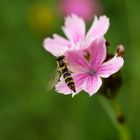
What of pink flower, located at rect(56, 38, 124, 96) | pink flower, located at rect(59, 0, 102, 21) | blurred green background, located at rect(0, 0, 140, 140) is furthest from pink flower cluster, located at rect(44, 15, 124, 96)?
pink flower, located at rect(59, 0, 102, 21)

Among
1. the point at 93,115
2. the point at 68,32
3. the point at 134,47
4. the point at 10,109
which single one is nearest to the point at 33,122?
the point at 10,109

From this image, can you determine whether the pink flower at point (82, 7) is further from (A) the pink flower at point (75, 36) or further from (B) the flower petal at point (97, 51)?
(B) the flower petal at point (97, 51)

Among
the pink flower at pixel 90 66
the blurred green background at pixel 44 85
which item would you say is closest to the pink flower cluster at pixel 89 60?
the pink flower at pixel 90 66

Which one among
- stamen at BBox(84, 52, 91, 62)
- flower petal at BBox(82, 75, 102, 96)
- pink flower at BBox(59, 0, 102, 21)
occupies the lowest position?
flower petal at BBox(82, 75, 102, 96)

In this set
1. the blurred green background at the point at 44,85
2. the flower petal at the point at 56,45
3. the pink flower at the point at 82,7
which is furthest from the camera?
the pink flower at the point at 82,7

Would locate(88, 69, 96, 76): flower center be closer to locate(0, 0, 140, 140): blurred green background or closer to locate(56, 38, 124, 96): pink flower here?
locate(56, 38, 124, 96): pink flower

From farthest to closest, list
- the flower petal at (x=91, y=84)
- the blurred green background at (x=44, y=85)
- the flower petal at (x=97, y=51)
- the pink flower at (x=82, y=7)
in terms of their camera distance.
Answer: the pink flower at (x=82, y=7) → the blurred green background at (x=44, y=85) → the flower petal at (x=97, y=51) → the flower petal at (x=91, y=84)

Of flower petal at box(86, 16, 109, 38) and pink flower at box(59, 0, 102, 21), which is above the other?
pink flower at box(59, 0, 102, 21)
